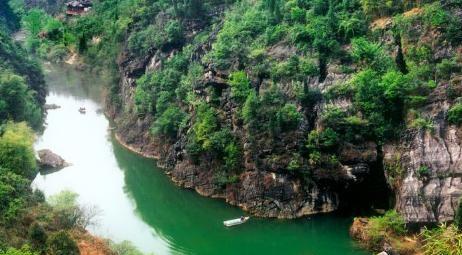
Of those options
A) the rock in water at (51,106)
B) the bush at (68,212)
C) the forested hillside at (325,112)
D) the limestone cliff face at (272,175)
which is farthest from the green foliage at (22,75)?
the bush at (68,212)

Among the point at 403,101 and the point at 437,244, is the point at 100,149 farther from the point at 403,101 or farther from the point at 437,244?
the point at 437,244

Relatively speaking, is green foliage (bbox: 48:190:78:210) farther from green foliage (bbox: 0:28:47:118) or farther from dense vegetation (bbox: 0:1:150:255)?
green foliage (bbox: 0:28:47:118)

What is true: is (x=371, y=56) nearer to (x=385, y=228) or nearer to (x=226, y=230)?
(x=385, y=228)

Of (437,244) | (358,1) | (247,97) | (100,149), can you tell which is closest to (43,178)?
(100,149)

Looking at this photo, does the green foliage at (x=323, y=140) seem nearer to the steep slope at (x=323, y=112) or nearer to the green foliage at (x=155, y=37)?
the steep slope at (x=323, y=112)

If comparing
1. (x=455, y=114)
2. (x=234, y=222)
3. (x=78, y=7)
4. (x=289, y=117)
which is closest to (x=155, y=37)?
(x=289, y=117)
